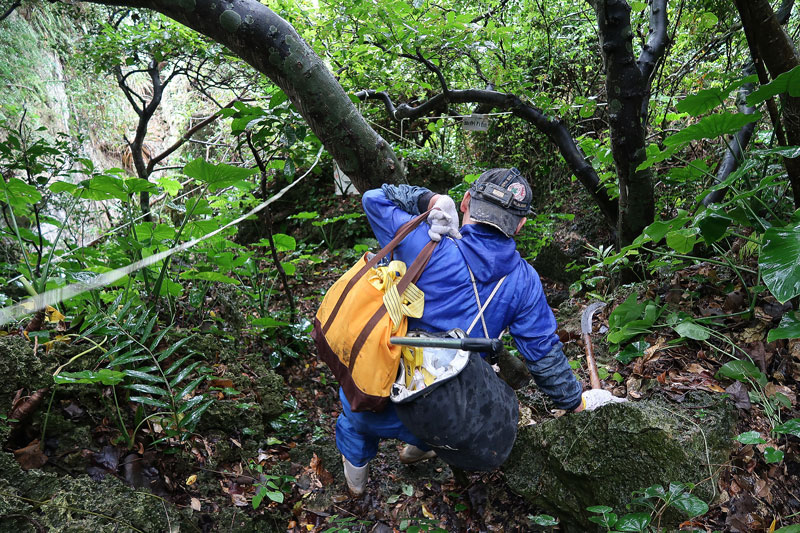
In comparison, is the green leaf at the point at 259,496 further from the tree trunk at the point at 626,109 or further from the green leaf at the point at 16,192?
the tree trunk at the point at 626,109

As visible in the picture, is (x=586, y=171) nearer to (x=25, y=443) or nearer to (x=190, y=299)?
(x=190, y=299)

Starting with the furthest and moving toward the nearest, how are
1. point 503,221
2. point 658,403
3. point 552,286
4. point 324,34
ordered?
point 552,286 < point 324,34 < point 658,403 < point 503,221

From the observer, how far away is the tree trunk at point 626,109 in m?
2.62

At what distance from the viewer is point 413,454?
2.65 metres

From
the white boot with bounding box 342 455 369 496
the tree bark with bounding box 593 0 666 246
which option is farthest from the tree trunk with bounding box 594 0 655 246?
the white boot with bounding box 342 455 369 496

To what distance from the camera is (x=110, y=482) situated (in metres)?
1.95

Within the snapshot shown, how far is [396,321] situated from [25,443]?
174cm

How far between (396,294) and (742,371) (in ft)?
5.36

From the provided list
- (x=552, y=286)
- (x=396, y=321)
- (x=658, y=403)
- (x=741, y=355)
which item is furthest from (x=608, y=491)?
(x=552, y=286)

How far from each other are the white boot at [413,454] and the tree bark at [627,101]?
2.08 metres

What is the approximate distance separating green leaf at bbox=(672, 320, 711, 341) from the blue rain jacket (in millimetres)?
653

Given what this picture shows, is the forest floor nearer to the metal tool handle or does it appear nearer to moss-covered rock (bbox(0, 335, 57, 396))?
moss-covered rock (bbox(0, 335, 57, 396))

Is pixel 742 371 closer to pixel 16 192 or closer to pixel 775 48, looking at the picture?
pixel 775 48

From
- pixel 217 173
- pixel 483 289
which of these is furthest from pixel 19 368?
pixel 483 289
